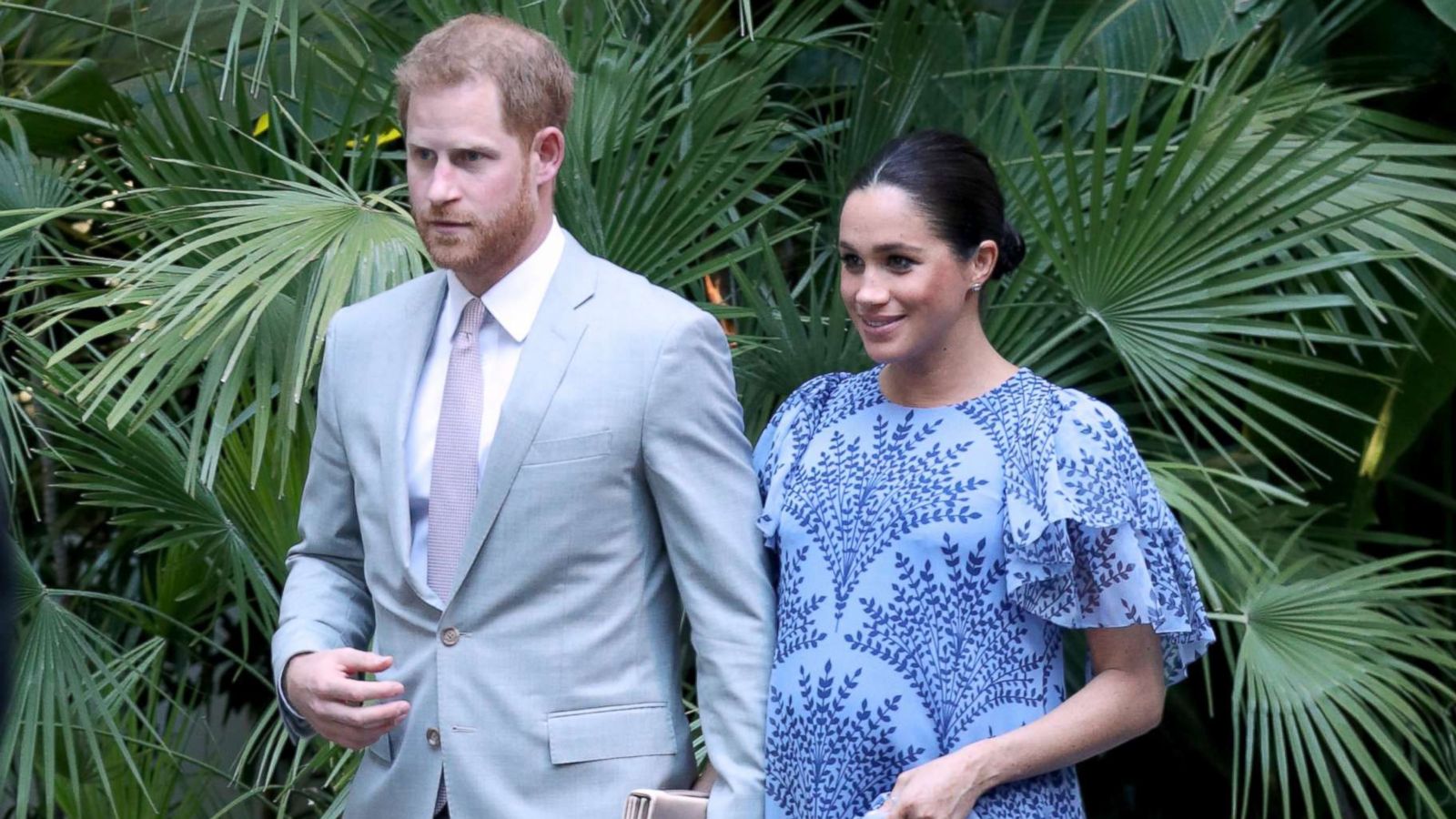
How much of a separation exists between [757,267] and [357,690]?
1.62m

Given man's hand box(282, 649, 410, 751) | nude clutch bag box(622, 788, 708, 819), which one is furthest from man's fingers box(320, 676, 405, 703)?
nude clutch bag box(622, 788, 708, 819)

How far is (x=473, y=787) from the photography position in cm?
180

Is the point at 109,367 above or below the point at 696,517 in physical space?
above

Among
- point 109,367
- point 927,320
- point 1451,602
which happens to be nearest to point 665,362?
point 927,320

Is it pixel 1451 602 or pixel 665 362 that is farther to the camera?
pixel 1451 602

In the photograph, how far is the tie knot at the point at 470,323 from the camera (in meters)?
1.90

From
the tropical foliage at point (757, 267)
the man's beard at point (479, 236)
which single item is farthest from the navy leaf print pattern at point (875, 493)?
the tropical foliage at point (757, 267)

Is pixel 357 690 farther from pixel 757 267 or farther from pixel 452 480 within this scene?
pixel 757 267

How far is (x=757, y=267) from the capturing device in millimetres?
3219

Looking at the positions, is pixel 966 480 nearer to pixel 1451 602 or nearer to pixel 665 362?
pixel 665 362

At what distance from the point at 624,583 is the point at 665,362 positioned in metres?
0.23

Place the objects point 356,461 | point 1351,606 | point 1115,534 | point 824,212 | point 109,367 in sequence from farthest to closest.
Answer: point 824,212
point 1351,606
point 109,367
point 356,461
point 1115,534

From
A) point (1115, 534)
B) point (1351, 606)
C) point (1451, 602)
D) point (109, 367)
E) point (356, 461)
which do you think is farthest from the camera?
point (1451, 602)

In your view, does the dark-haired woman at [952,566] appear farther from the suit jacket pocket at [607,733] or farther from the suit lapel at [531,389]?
the suit lapel at [531,389]
